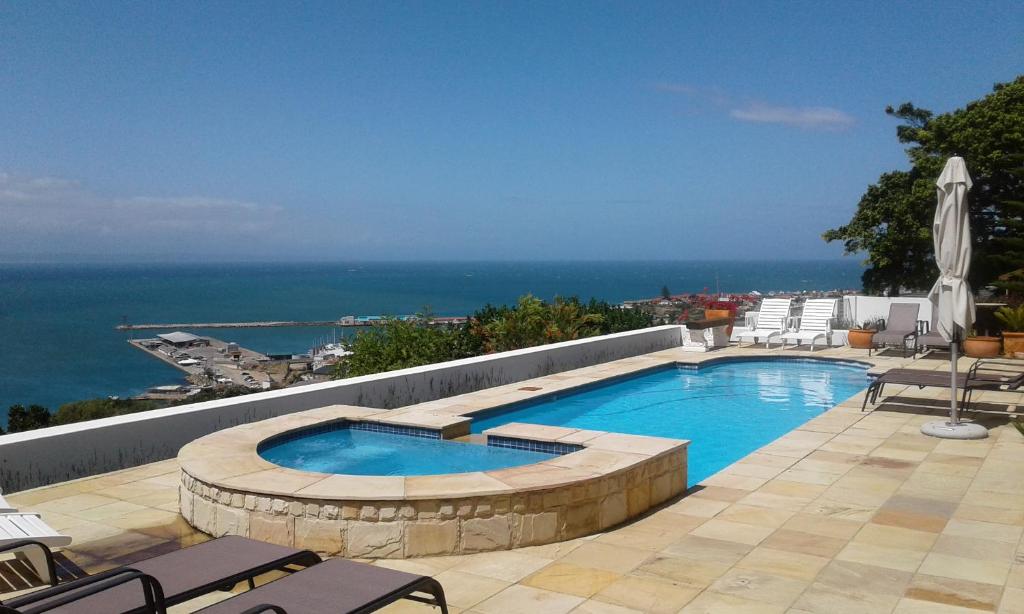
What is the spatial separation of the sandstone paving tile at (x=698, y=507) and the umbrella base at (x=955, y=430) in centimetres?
322

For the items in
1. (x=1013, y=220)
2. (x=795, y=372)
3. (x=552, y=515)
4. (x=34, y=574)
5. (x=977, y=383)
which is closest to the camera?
(x=34, y=574)

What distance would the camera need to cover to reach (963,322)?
7020 mm

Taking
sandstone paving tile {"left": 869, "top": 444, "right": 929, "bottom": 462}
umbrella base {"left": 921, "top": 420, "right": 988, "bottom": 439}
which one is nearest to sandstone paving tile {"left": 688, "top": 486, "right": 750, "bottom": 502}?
sandstone paving tile {"left": 869, "top": 444, "right": 929, "bottom": 462}

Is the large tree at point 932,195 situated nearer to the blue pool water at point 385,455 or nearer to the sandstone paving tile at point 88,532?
the blue pool water at point 385,455

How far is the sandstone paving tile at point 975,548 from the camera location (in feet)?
13.7

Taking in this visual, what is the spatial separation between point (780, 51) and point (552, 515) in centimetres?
2815

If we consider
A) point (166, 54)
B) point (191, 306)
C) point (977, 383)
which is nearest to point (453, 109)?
point (166, 54)

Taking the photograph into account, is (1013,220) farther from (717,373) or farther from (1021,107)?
(717,373)

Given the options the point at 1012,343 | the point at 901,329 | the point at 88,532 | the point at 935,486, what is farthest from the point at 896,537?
the point at 1012,343

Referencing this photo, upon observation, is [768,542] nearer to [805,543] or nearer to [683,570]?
[805,543]

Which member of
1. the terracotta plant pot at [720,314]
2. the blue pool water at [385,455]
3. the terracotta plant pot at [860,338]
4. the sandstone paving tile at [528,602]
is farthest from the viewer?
the terracotta plant pot at [720,314]

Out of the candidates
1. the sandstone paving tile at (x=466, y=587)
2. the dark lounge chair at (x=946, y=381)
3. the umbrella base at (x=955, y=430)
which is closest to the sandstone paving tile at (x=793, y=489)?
the umbrella base at (x=955, y=430)

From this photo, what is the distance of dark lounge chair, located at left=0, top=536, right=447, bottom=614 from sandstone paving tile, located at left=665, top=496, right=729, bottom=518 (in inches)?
97.1

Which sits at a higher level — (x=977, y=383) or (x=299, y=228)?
(x=299, y=228)
